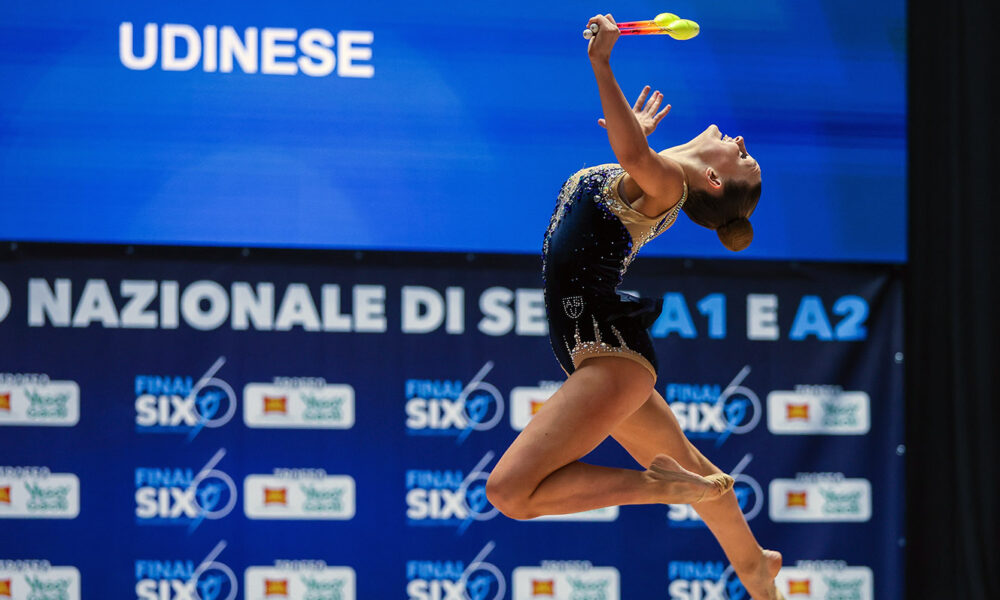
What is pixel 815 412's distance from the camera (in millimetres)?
5043

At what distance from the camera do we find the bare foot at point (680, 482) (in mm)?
3053

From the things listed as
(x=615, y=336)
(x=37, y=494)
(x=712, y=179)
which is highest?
(x=712, y=179)

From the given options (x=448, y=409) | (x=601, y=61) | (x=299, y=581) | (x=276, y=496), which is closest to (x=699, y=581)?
(x=448, y=409)

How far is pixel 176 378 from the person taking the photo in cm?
476

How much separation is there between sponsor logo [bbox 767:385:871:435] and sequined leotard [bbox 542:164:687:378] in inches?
80.8

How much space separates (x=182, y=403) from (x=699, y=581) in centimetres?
240

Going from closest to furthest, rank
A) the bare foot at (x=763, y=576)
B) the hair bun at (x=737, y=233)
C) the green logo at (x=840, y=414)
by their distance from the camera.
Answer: the hair bun at (x=737, y=233)
the bare foot at (x=763, y=576)
the green logo at (x=840, y=414)

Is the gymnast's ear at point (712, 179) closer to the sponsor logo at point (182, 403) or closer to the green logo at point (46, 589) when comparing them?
the sponsor logo at point (182, 403)

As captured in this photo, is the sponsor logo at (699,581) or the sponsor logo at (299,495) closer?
the sponsor logo at (299,495)

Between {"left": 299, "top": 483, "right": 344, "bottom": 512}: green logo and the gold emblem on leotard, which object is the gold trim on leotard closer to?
the gold emblem on leotard


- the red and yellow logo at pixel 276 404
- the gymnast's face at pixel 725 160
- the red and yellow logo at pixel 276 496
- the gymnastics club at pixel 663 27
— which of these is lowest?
the red and yellow logo at pixel 276 496

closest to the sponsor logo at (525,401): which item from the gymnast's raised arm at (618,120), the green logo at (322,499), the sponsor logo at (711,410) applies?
the sponsor logo at (711,410)

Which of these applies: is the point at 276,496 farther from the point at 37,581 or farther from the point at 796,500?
the point at 796,500

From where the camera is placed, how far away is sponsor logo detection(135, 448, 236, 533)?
471cm
